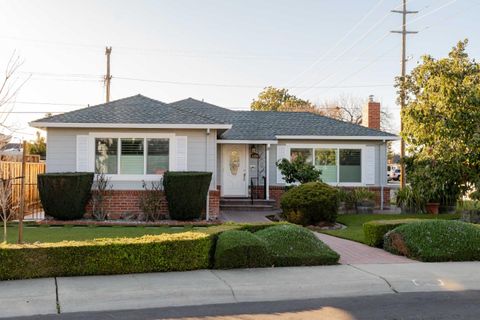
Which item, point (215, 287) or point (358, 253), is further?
point (358, 253)

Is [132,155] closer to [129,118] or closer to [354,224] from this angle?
[129,118]

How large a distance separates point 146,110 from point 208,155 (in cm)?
296

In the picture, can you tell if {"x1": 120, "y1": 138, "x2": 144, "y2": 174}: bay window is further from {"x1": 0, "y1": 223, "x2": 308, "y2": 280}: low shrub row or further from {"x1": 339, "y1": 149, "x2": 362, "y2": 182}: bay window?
{"x1": 339, "y1": 149, "x2": 362, "y2": 182}: bay window

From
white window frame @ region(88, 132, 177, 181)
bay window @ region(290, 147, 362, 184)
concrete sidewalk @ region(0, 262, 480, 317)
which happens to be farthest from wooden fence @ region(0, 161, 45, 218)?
bay window @ region(290, 147, 362, 184)

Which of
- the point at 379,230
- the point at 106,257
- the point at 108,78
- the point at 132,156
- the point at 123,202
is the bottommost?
the point at 106,257

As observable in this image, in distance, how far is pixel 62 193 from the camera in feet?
50.5

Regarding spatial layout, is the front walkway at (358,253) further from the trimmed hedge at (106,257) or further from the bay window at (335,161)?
the bay window at (335,161)

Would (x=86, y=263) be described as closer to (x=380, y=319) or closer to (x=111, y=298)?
(x=111, y=298)

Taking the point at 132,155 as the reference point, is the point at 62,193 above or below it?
below

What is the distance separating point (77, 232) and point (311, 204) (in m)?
6.94

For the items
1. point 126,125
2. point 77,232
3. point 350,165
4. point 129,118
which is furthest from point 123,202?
point 350,165

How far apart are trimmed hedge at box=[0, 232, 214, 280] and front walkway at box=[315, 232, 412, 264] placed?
9.81 feet

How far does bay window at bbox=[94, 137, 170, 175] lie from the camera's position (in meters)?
16.6

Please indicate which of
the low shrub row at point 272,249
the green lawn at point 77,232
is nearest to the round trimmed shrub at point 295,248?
the low shrub row at point 272,249
